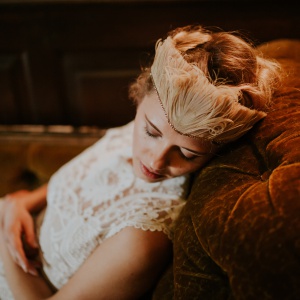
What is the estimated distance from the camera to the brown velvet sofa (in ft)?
1.75

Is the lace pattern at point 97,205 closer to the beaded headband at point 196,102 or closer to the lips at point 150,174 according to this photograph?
the lips at point 150,174

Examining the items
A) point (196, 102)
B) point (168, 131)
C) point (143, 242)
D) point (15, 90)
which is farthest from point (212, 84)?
point (15, 90)

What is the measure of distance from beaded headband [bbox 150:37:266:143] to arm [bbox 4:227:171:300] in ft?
0.88

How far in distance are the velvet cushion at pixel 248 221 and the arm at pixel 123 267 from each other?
0.05 m

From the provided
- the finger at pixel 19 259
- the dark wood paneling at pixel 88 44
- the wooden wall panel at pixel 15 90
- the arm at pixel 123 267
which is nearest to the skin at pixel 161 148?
the arm at pixel 123 267

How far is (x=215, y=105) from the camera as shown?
698 millimetres

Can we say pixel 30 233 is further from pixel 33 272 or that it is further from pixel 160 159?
pixel 160 159

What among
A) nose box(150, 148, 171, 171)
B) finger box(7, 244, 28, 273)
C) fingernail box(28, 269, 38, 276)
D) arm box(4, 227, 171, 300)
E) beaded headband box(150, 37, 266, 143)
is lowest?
fingernail box(28, 269, 38, 276)

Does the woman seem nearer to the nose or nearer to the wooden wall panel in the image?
the nose

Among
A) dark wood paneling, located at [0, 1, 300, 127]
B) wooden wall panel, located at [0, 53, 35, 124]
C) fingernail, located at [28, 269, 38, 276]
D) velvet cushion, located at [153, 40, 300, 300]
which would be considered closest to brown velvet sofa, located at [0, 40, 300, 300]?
velvet cushion, located at [153, 40, 300, 300]

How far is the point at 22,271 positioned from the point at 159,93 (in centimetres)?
70

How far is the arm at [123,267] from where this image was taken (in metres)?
0.82

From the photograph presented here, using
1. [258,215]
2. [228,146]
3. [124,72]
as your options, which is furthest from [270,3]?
[258,215]

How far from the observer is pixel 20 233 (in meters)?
1.15
